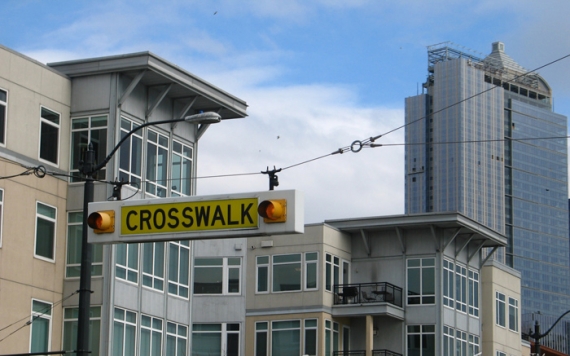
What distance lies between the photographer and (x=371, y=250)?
51500 mm

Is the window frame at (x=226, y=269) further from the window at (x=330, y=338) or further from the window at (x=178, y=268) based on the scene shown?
the window at (x=178, y=268)

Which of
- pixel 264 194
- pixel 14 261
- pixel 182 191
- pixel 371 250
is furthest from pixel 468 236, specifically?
pixel 264 194

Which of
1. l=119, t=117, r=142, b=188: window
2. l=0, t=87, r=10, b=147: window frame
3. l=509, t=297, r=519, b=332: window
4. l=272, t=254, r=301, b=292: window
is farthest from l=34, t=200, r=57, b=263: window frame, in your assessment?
l=509, t=297, r=519, b=332: window

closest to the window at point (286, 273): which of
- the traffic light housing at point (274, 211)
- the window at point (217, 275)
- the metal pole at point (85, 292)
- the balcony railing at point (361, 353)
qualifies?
the window at point (217, 275)

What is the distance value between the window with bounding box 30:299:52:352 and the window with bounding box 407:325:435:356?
2209 cm

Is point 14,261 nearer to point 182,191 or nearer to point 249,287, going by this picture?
point 182,191

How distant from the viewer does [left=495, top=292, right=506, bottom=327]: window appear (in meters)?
56.1

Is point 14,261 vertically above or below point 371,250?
below

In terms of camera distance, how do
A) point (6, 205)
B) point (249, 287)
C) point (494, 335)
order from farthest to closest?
point (494, 335), point (249, 287), point (6, 205)

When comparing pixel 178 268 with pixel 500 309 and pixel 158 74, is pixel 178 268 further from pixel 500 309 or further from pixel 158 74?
pixel 500 309

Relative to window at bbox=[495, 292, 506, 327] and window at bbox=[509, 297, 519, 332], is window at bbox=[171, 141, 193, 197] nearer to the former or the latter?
window at bbox=[495, 292, 506, 327]

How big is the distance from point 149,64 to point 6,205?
20.4ft

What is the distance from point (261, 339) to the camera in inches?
1959

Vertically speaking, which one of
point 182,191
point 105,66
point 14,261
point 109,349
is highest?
point 105,66
